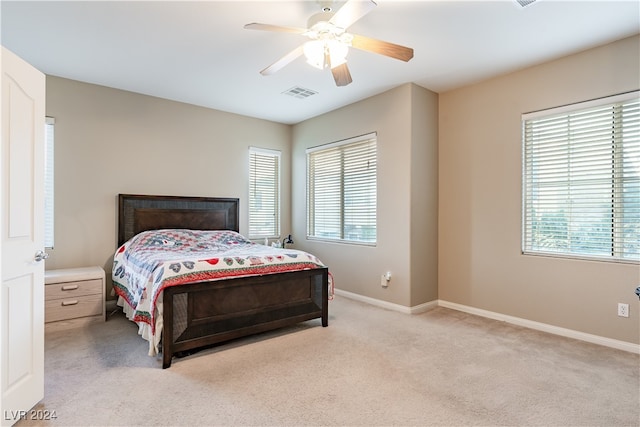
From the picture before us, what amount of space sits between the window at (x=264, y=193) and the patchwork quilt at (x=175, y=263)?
37.4 inches

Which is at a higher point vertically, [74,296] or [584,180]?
[584,180]

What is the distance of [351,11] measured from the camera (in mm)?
2047

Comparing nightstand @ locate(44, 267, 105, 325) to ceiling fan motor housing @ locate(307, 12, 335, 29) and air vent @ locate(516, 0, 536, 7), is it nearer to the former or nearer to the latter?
ceiling fan motor housing @ locate(307, 12, 335, 29)

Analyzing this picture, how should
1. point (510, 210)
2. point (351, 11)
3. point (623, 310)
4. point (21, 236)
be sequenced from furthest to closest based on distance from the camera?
1. point (510, 210)
2. point (623, 310)
3. point (351, 11)
4. point (21, 236)

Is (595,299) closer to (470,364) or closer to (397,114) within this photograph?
(470,364)

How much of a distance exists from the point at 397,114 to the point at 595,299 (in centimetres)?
273

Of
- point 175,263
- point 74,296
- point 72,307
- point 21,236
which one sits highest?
point 21,236

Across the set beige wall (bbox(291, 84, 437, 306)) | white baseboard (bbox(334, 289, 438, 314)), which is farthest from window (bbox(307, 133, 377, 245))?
white baseboard (bbox(334, 289, 438, 314))

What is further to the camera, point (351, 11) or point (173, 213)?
point (173, 213)

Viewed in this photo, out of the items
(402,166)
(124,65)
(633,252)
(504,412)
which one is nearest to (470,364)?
(504,412)

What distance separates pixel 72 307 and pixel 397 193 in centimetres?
371

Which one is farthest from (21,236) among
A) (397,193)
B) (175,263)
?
(397,193)

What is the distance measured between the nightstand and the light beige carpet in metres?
0.20

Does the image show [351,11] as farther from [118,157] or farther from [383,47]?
[118,157]
